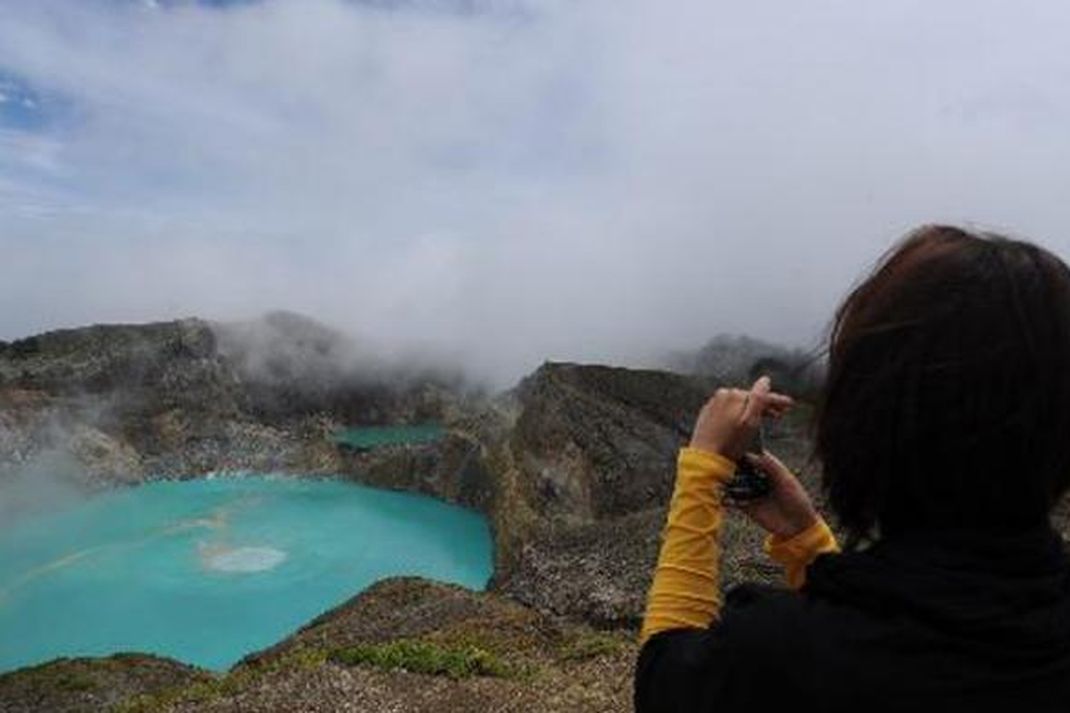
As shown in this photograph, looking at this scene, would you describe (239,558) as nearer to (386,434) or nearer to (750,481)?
(386,434)

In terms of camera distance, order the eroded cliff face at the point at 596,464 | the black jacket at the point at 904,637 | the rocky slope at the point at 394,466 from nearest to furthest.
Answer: the black jacket at the point at 904,637, the rocky slope at the point at 394,466, the eroded cliff face at the point at 596,464

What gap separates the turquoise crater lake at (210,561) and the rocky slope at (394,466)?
157 inches

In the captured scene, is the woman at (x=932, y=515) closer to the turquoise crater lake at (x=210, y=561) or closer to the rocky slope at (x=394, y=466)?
the rocky slope at (x=394, y=466)

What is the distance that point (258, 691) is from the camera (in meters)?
18.6

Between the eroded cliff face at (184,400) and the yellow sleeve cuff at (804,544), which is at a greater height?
the yellow sleeve cuff at (804,544)

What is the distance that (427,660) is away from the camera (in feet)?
66.5

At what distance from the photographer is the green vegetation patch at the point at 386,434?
113 m

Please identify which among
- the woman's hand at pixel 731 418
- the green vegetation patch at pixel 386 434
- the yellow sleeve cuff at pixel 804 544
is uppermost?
the woman's hand at pixel 731 418

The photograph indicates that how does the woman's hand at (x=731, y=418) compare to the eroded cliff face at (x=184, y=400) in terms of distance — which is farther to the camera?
the eroded cliff face at (x=184, y=400)

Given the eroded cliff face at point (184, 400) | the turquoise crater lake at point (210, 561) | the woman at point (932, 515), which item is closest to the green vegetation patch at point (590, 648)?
the woman at point (932, 515)

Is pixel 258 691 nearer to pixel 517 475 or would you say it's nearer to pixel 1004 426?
pixel 1004 426

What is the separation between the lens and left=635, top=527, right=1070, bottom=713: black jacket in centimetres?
225

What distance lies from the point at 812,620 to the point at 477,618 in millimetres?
27377

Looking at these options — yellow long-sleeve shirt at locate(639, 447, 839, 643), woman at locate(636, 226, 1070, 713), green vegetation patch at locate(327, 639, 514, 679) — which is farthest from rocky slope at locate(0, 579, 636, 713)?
woman at locate(636, 226, 1070, 713)
